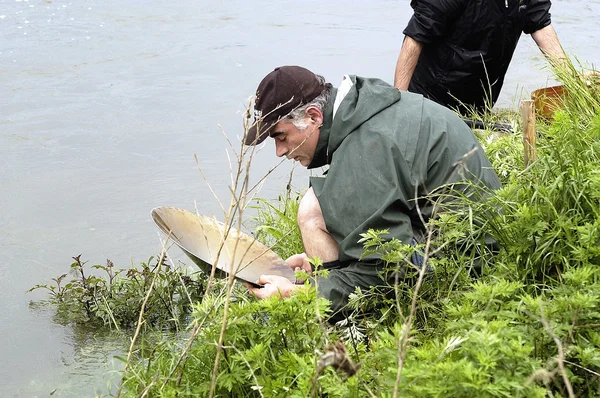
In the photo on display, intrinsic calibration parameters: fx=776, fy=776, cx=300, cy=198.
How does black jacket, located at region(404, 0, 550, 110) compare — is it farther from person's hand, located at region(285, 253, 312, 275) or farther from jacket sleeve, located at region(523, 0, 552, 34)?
person's hand, located at region(285, 253, 312, 275)

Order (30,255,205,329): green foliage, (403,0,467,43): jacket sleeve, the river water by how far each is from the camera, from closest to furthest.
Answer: (30,255,205,329): green foliage < the river water < (403,0,467,43): jacket sleeve

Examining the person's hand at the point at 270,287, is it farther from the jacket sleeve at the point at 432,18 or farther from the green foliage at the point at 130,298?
the jacket sleeve at the point at 432,18

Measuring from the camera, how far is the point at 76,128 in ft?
25.2

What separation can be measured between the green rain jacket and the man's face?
0.04 metres

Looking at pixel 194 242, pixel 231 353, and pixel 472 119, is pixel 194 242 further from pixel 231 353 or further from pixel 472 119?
pixel 472 119

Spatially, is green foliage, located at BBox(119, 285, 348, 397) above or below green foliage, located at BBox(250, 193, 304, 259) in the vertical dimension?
above

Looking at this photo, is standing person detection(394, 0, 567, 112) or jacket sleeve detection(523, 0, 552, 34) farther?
jacket sleeve detection(523, 0, 552, 34)

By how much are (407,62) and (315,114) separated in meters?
2.14

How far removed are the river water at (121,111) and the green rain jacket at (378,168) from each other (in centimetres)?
89

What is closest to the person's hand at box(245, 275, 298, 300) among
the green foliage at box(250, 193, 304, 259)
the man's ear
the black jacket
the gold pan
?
the gold pan

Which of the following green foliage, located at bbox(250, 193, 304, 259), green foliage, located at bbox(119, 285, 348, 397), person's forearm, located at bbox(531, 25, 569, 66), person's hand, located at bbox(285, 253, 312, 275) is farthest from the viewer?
person's forearm, located at bbox(531, 25, 569, 66)

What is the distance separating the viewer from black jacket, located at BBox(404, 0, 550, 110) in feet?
17.9

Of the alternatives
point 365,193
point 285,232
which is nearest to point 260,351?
point 365,193

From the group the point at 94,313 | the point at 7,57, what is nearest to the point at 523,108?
the point at 94,313
